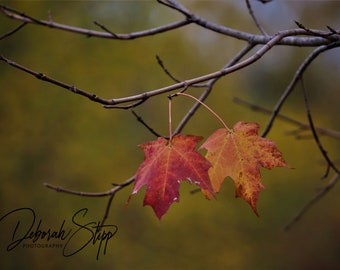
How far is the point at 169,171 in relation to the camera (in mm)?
1107

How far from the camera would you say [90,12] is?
24.7ft

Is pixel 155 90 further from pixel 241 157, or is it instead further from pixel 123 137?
pixel 123 137

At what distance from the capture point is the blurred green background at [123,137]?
7.20m

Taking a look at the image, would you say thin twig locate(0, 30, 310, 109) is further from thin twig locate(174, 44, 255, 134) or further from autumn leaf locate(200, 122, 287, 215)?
thin twig locate(174, 44, 255, 134)

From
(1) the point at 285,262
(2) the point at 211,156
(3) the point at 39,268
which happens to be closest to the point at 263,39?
(2) the point at 211,156

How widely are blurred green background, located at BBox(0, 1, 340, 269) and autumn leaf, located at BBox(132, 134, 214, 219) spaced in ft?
19.7

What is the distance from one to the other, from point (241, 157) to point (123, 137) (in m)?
6.31

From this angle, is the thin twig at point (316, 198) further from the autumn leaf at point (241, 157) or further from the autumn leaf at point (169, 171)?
the autumn leaf at point (169, 171)

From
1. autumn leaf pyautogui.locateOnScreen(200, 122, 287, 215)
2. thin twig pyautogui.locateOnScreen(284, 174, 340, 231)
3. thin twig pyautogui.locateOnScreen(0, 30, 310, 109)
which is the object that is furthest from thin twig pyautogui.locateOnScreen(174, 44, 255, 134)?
thin twig pyautogui.locateOnScreen(284, 174, 340, 231)

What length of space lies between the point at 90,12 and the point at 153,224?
3.74m

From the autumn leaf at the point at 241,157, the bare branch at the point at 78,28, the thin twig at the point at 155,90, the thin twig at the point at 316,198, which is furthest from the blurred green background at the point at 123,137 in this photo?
the thin twig at the point at 155,90

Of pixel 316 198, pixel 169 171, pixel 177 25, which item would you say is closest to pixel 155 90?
pixel 169 171

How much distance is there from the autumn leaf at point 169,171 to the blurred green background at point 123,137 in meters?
5.99

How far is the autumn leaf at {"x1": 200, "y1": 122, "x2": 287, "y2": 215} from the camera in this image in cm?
117
